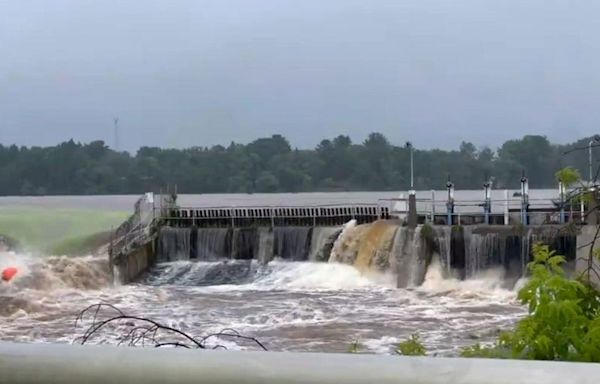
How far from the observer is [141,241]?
30891 mm

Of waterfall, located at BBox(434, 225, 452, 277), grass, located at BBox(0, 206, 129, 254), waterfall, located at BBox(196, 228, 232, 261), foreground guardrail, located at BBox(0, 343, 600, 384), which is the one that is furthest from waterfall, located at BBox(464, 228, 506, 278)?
foreground guardrail, located at BBox(0, 343, 600, 384)

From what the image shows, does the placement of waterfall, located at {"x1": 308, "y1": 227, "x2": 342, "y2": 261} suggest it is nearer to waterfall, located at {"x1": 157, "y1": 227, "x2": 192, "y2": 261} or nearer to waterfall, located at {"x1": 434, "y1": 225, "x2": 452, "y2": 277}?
waterfall, located at {"x1": 434, "y1": 225, "x2": 452, "y2": 277}

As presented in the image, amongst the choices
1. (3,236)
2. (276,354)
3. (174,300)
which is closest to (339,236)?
(174,300)

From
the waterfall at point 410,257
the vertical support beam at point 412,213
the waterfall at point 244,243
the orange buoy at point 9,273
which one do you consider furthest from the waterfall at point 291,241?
the orange buoy at point 9,273

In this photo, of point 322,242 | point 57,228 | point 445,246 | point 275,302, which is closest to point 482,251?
point 445,246

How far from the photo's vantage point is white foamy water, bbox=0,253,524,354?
60.4 feet

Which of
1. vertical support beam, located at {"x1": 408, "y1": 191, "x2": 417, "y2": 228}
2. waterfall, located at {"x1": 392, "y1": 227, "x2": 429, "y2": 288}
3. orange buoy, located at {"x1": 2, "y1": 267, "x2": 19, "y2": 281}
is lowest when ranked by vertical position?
orange buoy, located at {"x1": 2, "y1": 267, "x2": 19, "y2": 281}

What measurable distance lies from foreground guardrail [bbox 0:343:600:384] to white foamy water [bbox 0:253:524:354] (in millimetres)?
13420

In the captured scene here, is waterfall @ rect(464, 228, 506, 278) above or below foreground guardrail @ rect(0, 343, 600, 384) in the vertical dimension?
below

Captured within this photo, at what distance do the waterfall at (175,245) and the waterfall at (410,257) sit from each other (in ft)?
28.7

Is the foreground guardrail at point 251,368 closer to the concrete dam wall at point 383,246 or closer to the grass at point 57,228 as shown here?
the concrete dam wall at point 383,246

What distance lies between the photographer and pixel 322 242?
29625 millimetres

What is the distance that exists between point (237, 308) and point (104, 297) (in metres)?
5.19

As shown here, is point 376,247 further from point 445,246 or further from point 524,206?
point 524,206
